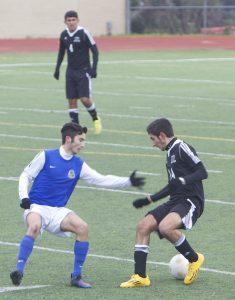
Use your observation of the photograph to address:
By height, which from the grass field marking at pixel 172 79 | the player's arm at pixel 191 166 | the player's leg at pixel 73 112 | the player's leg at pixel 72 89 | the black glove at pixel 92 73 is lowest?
the grass field marking at pixel 172 79

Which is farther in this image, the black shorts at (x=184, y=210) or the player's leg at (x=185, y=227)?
the black shorts at (x=184, y=210)

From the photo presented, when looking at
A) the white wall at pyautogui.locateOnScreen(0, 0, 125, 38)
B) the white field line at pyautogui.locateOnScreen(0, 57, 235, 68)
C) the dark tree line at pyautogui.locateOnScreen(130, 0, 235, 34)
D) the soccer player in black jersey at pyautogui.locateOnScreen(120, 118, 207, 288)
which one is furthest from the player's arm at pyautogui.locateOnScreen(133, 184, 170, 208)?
the dark tree line at pyautogui.locateOnScreen(130, 0, 235, 34)

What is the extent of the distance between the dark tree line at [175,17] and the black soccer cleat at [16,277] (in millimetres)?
42351

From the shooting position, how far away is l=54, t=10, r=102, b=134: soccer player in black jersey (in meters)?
19.2

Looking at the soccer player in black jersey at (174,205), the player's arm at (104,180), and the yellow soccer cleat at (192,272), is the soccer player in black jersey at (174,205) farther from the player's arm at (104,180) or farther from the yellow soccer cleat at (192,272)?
the player's arm at (104,180)

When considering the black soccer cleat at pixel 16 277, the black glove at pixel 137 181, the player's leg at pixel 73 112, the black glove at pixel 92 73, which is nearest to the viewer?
the black soccer cleat at pixel 16 277

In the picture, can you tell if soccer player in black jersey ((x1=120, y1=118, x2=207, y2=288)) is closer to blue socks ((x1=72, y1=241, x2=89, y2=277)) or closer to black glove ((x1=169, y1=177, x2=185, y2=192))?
black glove ((x1=169, y1=177, x2=185, y2=192))

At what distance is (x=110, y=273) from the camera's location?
9.52m

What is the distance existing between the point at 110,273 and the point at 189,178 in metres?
1.20

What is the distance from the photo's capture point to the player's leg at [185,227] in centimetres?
905

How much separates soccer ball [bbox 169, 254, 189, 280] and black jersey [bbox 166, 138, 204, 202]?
0.56 meters

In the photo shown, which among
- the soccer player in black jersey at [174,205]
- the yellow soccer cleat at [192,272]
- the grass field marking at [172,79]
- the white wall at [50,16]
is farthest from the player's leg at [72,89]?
the white wall at [50,16]

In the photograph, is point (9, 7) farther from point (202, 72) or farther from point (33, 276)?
point (33, 276)

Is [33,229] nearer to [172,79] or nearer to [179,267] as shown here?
[179,267]
